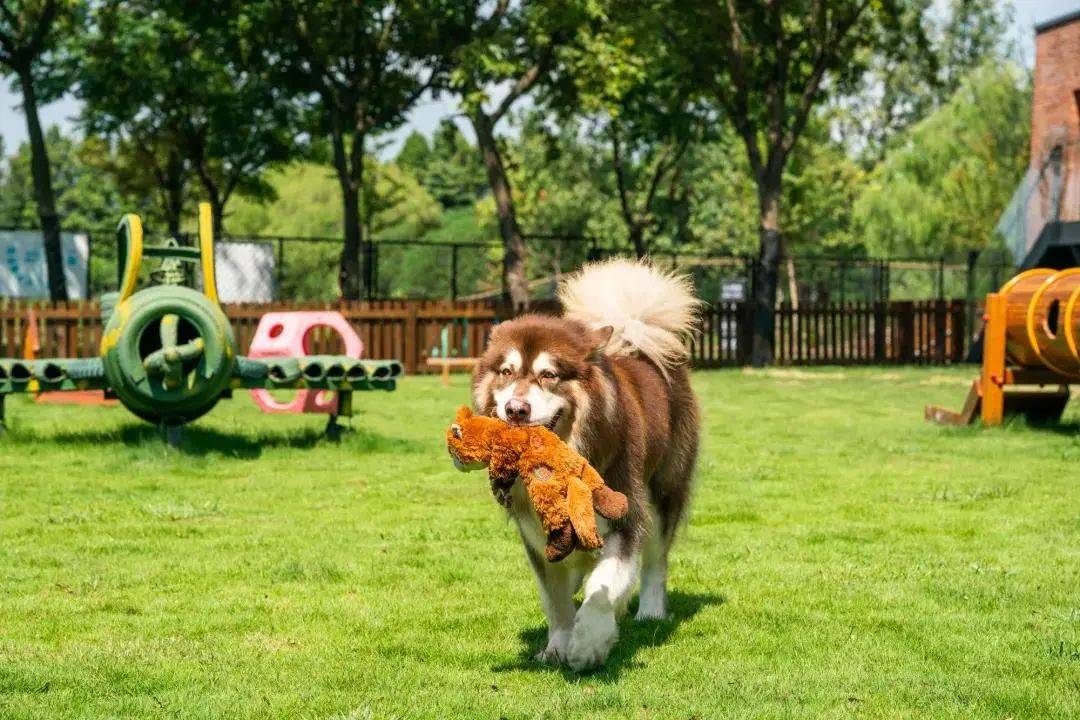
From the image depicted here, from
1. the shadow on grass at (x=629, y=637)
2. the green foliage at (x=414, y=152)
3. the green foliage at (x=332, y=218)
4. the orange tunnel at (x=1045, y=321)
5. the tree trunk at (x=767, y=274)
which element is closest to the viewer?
the shadow on grass at (x=629, y=637)

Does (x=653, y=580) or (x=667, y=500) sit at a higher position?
(x=667, y=500)

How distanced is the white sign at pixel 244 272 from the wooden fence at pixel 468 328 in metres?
4.45

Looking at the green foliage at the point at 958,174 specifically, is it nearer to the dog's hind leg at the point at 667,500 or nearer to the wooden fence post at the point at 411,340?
the wooden fence post at the point at 411,340

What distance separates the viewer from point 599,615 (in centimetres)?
537

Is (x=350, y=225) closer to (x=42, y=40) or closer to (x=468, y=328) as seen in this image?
(x=468, y=328)

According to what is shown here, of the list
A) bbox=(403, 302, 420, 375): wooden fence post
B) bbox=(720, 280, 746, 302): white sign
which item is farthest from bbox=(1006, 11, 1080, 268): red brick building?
bbox=(403, 302, 420, 375): wooden fence post

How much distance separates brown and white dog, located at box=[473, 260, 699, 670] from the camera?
544 centimetres

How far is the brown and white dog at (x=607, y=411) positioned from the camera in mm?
5438

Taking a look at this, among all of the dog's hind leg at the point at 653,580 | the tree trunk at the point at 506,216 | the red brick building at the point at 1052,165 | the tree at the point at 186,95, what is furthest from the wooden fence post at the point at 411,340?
the dog's hind leg at the point at 653,580

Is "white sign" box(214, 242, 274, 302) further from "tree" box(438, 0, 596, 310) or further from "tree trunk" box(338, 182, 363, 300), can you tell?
"tree" box(438, 0, 596, 310)

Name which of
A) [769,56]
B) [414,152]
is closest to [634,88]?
[769,56]

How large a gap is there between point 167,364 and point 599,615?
26.4 ft

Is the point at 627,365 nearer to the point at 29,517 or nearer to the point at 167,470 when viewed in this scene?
the point at 29,517

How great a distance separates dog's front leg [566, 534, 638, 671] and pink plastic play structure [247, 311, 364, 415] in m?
12.2
